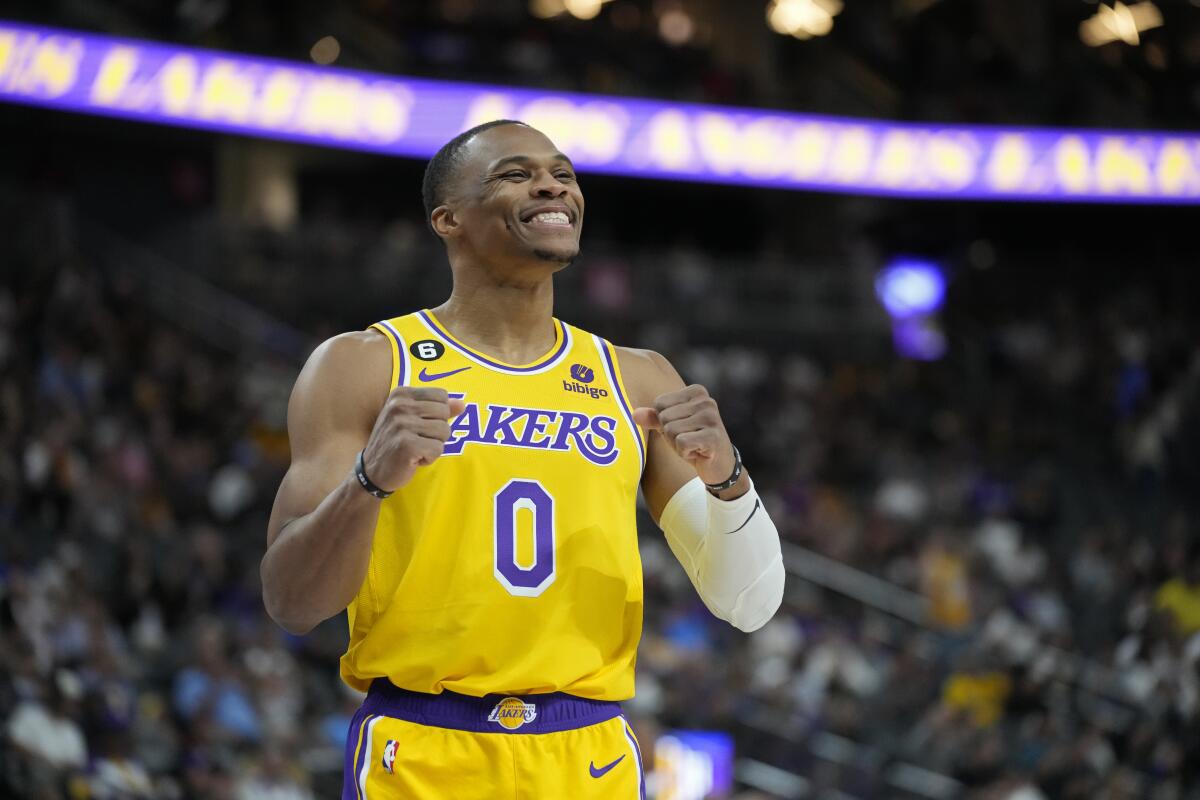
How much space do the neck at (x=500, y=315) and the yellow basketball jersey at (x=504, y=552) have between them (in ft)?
0.32

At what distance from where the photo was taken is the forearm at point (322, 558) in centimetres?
303

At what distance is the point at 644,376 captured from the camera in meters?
3.84

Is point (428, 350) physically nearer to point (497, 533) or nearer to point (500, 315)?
point (500, 315)

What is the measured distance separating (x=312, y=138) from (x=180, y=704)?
27.7 ft

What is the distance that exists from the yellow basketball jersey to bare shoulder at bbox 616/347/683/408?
24 cm

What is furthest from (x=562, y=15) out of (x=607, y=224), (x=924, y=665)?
(x=924, y=665)

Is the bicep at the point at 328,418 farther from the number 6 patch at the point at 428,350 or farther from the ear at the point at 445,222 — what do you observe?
the ear at the point at 445,222

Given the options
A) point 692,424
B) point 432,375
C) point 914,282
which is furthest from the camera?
point 914,282

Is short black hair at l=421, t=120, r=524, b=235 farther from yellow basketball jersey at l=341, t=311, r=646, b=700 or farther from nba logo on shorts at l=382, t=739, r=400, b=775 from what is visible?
nba logo on shorts at l=382, t=739, r=400, b=775

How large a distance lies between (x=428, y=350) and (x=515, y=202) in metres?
0.40

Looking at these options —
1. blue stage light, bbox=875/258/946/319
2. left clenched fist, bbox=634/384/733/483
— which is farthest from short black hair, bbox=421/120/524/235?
blue stage light, bbox=875/258/946/319

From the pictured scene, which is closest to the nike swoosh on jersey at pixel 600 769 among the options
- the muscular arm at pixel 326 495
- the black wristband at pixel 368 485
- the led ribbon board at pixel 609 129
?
the muscular arm at pixel 326 495

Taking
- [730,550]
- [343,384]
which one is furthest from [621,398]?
[343,384]

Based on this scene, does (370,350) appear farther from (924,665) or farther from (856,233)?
(856,233)
